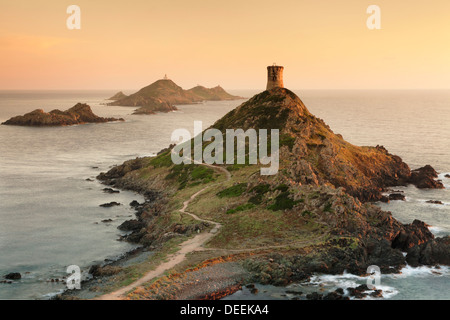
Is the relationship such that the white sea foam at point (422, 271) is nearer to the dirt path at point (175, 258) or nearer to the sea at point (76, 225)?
the sea at point (76, 225)

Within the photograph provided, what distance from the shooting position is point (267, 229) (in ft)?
257

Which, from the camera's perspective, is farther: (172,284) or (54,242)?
(54,242)

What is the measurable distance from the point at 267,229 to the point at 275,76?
291 feet

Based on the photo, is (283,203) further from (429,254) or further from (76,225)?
(76,225)

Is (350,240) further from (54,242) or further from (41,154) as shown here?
(41,154)

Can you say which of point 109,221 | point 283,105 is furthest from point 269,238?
point 283,105

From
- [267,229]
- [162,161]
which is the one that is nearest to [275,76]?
[162,161]

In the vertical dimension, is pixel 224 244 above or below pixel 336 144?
below

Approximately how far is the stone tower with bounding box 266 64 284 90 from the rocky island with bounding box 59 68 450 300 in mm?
35279

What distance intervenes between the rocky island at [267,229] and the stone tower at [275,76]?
35279 mm

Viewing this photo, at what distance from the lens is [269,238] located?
246ft

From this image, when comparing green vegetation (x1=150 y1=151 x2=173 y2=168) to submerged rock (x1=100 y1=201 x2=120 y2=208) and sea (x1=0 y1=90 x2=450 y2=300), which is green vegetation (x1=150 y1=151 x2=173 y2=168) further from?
submerged rock (x1=100 y1=201 x2=120 y2=208)

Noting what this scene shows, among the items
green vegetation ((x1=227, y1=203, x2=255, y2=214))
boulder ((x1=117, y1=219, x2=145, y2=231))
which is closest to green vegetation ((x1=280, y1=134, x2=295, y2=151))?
green vegetation ((x1=227, y1=203, x2=255, y2=214))

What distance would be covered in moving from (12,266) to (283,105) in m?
95.5
